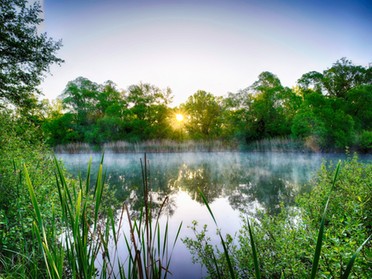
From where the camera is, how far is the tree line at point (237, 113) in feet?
70.0

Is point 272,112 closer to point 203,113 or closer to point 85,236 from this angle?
point 203,113

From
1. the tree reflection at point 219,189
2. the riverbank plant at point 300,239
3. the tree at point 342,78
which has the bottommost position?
the tree reflection at point 219,189

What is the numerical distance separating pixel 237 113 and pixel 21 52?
25732 mm

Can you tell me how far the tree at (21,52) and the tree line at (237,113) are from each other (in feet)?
42.9

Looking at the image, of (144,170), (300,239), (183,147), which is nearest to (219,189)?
(144,170)

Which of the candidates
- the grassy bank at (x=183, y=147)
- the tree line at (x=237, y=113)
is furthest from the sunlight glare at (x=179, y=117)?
the grassy bank at (x=183, y=147)

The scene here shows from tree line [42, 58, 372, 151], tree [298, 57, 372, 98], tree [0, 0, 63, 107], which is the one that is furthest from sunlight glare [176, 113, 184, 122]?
tree [0, 0, 63, 107]

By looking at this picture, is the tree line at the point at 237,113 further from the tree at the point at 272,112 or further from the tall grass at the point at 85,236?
the tall grass at the point at 85,236

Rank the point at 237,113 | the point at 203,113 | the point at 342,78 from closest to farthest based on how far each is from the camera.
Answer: the point at 342,78
the point at 237,113
the point at 203,113

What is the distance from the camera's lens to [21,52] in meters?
7.98

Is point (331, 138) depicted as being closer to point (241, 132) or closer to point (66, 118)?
point (241, 132)

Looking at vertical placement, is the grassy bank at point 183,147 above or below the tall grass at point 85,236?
below

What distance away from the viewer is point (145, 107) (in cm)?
3641

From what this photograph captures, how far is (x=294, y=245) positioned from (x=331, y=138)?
23077 millimetres
